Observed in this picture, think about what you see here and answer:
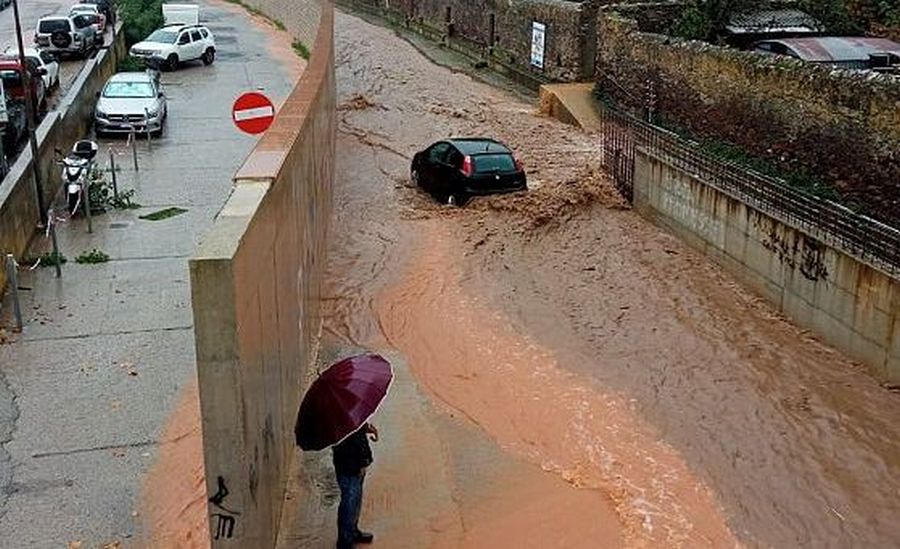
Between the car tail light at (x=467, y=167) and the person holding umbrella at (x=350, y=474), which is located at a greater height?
the person holding umbrella at (x=350, y=474)

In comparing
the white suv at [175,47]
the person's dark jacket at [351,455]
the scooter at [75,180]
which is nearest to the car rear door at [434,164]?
the scooter at [75,180]

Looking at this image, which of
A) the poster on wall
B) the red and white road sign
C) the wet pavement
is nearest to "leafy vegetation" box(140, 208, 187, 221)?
the wet pavement

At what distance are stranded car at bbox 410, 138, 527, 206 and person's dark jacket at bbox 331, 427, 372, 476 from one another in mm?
12069

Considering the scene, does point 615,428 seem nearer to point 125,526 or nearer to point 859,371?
point 859,371

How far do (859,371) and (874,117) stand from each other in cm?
464

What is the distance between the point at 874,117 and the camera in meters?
16.3

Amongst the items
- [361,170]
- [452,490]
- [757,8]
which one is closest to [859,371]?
[452,490]

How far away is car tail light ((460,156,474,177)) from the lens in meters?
19.9

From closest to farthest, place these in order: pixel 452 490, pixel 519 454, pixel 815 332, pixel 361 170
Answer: pixel 452 490 → pixel 519 454 → pixel 815 332 → pixel 361 170

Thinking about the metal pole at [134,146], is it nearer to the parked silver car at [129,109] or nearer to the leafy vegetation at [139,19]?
the parked silver car at [129,109]

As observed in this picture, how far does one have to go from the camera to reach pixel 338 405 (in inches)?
309

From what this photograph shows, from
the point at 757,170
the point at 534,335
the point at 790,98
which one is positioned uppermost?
the point at 790,98

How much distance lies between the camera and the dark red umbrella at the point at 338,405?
7.81 m

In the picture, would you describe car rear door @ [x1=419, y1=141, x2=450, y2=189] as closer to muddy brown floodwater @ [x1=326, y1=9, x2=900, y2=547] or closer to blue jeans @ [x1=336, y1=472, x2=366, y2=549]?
muddy brown floodwater @ [x1=326, y1=9, x2=900, y2=547]
